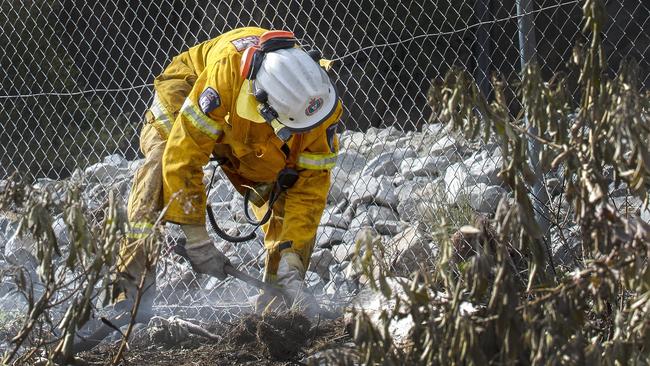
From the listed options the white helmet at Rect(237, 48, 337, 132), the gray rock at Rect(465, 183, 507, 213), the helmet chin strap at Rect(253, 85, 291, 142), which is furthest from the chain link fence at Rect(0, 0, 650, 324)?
the helmet chin strap at Rect(253, 85, 291, 142)

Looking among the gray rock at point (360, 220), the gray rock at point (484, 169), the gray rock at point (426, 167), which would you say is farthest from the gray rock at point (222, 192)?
the gray rock at point (484, 169)

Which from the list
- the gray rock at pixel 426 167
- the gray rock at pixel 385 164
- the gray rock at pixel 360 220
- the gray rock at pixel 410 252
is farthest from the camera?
the gray rock at pixel 385 164

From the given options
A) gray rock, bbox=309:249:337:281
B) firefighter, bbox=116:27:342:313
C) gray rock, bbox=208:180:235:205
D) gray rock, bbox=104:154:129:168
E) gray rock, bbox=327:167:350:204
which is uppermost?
firefighter, bbox=116:27:342:313

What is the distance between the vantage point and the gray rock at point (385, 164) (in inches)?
287

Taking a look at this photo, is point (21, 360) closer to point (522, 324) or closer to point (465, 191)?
point (522, 324)

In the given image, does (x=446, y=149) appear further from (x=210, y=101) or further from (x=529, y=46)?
(x=210, y=101)

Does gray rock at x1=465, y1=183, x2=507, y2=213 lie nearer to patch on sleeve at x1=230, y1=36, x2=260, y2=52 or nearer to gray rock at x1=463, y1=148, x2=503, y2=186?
gray rock at x1=463, y1=148, x2=503, y2=186

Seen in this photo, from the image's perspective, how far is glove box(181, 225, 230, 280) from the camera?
15.7ft

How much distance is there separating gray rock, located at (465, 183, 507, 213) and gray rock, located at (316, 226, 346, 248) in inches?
34.1

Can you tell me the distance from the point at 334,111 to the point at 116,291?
199 cm

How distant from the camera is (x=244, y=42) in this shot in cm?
480

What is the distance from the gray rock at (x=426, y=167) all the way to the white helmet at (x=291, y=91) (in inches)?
91.3

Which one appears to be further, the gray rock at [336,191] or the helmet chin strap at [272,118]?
the gray rock at [336,191]

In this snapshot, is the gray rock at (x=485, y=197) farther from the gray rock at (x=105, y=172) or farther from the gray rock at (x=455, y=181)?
the gray rock at (x=105, y=172)
